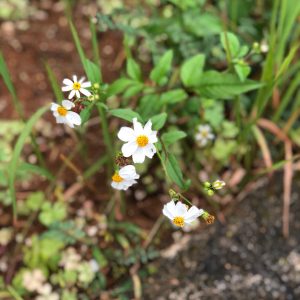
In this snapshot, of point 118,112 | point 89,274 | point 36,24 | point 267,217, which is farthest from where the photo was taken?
point 36,24

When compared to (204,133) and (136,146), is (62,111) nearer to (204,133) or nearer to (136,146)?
(136,146)

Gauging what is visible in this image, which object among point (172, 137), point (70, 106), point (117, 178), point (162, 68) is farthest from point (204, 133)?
point (70, 106)

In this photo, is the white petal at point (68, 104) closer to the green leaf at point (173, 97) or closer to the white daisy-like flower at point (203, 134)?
the green leaf at point (173, 97)

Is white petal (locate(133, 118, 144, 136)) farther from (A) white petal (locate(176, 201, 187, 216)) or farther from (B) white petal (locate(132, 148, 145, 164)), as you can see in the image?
(A) white petal (locate(176, 201, 187, 216))

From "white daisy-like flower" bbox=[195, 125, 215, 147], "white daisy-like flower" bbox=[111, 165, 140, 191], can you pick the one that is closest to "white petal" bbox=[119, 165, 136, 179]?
"white daisy-like flower" bbox=[111, 165, 140, 191]

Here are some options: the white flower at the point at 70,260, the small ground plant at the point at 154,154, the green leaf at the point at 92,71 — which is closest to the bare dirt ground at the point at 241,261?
the small ground plant at the point at 154,154

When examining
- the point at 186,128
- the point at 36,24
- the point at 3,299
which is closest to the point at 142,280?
the point at 3,299

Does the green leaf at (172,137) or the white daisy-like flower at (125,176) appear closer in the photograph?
the white daisy-like flower at (125,176)

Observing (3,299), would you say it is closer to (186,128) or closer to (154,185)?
(154,185)
